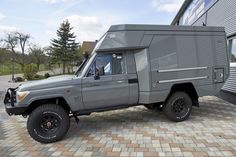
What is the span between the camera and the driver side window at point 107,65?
5.55m

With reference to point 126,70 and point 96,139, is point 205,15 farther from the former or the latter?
point 96,139

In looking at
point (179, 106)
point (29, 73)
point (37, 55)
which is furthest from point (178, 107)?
point (37, 55)

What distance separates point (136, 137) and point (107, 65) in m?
1.84

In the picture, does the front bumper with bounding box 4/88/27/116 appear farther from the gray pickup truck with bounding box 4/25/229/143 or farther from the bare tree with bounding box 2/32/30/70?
the bare tree with bounding box 2/32/30/70

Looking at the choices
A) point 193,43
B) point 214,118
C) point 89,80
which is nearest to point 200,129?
point 214,118

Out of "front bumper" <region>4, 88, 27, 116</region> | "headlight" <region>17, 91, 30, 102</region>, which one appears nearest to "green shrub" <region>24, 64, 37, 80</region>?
"front bumper" <region>4, 88, 27, 116</region>

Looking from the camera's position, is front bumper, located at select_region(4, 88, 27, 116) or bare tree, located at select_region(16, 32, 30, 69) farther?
bare tree, located at select_region(16, 32, 30, 69)

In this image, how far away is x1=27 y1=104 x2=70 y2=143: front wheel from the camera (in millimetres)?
5094

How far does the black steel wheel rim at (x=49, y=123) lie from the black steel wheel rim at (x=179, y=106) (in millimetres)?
3004

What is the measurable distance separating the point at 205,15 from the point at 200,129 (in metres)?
10.1

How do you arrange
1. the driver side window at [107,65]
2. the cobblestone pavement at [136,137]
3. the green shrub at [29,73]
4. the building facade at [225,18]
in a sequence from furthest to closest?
the green shrub at [29,73] < the building facade at [225,18] < the driver side window at [107,65] < the cobblestone pavement at [136,137]

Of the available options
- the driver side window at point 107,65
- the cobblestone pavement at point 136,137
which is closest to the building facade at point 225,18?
the cobblestone pavement at point 136,137

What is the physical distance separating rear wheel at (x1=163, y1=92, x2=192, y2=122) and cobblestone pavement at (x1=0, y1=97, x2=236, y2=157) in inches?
8.1

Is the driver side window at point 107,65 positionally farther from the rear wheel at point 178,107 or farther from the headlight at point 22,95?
the rear wheel at point 178,107
